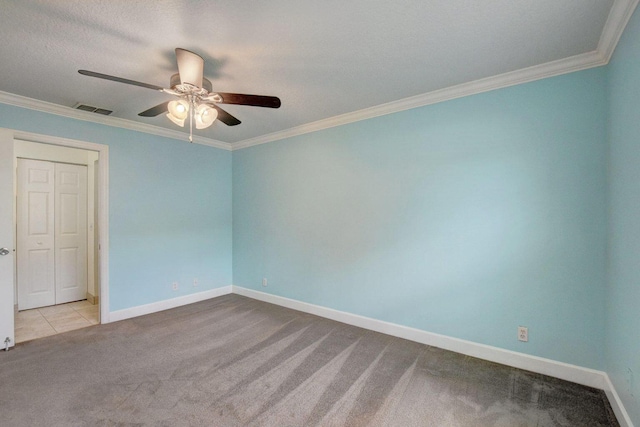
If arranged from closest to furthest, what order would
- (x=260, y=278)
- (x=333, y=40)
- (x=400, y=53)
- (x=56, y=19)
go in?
(x=56, y=19), (x=333, y=40), (x=400, y=53), (x=260, y=278)

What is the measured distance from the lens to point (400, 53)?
7.14 feet

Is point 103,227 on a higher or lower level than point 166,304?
higher

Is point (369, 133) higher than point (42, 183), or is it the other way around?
point (369, 133)

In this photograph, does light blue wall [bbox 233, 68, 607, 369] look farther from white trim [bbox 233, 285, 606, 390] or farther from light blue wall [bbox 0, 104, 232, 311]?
light blue wall [bbox 0, 104, 232, 311]

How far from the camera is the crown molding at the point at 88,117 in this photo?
292cm

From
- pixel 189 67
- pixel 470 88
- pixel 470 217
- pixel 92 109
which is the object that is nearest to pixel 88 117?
pixel 92 109

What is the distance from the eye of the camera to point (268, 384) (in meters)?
2.26

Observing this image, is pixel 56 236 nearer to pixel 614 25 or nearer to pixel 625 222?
pixel 625 222

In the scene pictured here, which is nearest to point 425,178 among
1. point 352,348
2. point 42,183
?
point 352,348

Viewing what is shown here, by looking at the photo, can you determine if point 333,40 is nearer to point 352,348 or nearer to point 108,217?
point 352,348

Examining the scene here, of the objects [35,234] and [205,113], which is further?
[35,234]

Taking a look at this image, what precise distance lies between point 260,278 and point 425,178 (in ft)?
9.46

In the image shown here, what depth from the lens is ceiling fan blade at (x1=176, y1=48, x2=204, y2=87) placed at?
1.93 metres

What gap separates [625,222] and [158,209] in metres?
4.71
